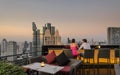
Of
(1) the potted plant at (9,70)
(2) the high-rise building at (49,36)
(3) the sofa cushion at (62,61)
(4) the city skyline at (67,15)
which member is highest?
(4) the city skyline at (67,15)

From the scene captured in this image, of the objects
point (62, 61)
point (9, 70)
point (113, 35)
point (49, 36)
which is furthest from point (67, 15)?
point (9, 70)

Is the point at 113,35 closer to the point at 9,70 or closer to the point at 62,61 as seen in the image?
the point at 62,61

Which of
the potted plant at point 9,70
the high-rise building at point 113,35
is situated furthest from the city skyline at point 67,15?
the potted plant at point 9,70

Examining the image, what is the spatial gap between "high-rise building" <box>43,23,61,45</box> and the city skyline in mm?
309

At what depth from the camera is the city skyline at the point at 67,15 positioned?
62.7 ft

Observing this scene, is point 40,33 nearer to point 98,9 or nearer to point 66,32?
point 66,32

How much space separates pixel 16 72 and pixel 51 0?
16021 millimetres

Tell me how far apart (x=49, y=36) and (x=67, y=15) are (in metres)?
3.46

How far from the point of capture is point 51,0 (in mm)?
19516

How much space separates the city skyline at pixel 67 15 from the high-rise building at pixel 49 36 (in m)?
0.31

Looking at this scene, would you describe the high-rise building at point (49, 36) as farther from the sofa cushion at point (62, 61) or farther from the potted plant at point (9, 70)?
the potted plant at point (9, 70)

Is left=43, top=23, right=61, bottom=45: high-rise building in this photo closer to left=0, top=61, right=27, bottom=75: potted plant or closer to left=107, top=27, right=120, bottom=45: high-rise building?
left=107, top=27, right=120, bottom=45: high-rise building

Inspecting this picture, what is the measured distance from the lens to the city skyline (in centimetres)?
1910

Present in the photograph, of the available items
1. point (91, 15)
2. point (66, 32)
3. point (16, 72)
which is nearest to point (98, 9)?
point (91, 15)
